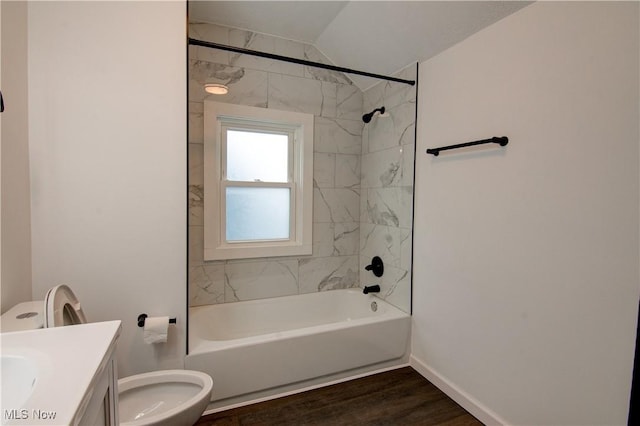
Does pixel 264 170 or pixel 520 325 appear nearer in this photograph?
pixel 520 325

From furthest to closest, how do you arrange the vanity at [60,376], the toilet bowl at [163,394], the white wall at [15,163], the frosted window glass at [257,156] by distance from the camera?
1. the frosted window glass at [257,156]
2. the toilet bowl at [163,394]
3. the white wall at [15,163]
4. the vanity at [60,376]

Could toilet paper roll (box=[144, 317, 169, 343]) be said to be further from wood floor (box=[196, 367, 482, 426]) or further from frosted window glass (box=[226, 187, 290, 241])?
frosted window glass (box=[226, 187, 290, 241])

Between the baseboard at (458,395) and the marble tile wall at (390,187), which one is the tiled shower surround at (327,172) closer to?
the marble tile wall at (390,187)

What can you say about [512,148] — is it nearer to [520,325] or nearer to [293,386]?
[520,325]

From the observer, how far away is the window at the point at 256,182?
2473mm

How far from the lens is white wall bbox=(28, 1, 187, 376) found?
153 cm

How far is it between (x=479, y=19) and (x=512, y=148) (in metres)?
0.81

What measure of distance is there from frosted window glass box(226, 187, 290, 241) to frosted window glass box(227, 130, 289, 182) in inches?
4.9

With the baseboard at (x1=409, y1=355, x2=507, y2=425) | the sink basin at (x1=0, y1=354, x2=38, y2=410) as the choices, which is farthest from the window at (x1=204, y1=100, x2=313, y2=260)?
the sink basin at (x1=0, y1=354, x2=38, y2=410)

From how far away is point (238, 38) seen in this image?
8.37 feet

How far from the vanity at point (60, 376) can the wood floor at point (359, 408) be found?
1.12 m

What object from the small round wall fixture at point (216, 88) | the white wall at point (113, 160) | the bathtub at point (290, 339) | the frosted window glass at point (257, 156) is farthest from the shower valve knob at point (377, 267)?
the small round wall fixture at point (216, 88)

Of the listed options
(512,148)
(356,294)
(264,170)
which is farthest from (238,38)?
(356,294)

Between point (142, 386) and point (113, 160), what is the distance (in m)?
1.22
